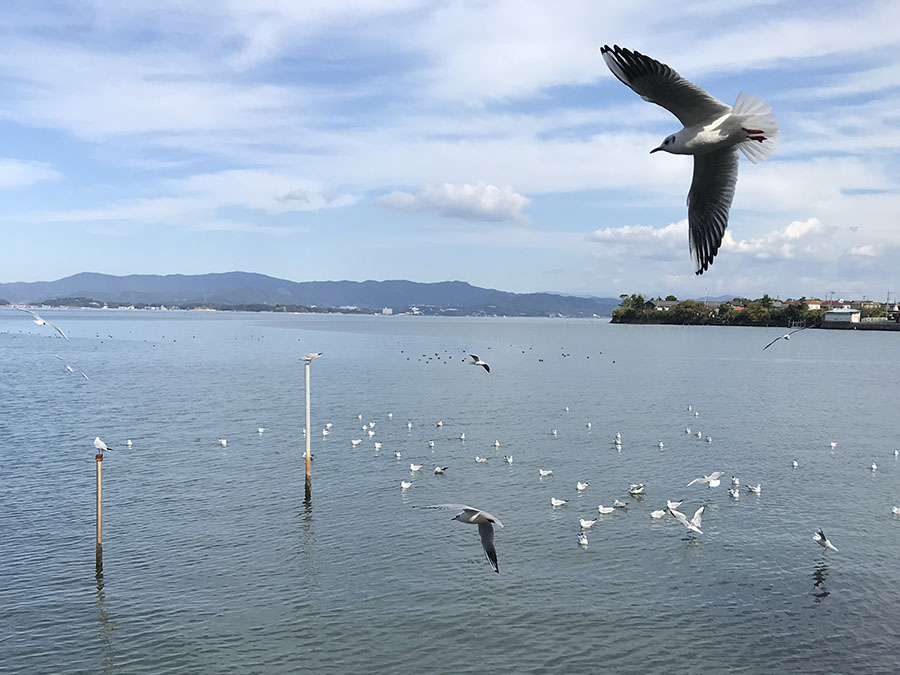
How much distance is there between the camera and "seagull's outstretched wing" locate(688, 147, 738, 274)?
7.02 metres

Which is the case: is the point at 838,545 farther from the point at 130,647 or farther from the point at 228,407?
the point at 228,407

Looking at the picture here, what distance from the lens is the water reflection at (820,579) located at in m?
22.7

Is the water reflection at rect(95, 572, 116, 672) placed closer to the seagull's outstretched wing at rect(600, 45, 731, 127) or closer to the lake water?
the lake water

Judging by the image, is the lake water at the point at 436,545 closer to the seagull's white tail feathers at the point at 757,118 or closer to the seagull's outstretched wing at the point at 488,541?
the seagull's outstretched wing at the point at 488,541

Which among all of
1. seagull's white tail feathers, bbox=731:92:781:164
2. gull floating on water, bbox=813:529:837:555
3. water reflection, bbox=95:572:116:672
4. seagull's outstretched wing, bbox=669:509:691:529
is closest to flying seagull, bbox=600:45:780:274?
seagull's white tail feathers, bbox=731:92:781:164

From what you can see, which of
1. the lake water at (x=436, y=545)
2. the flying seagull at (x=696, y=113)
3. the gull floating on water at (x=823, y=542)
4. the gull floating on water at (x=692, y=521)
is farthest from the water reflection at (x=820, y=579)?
the flying seagull at (x=696, y=113)

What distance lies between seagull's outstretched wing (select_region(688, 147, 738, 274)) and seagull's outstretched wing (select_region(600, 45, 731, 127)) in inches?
27.8

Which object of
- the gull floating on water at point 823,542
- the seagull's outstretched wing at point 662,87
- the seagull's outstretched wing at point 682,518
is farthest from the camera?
the seagull's outstretched wing at point 682,518

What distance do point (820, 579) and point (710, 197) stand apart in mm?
20887

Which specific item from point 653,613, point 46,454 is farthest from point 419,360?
point 653,613

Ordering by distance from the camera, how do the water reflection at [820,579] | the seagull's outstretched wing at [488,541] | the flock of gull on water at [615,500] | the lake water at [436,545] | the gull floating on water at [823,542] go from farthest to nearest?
the gull floating on water at [823,542]
the flock of gull on water at [615,500]
the water reflection at [820,579]
the lake water at [436,545]
the seagull's outstretched wing at [488,541]

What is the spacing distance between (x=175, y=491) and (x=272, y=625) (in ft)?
45.1

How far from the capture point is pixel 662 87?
6.29 metres

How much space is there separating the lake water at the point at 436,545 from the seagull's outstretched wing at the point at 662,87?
15.5 metres
